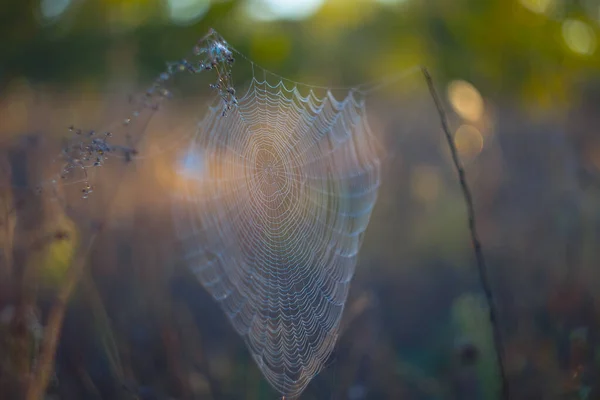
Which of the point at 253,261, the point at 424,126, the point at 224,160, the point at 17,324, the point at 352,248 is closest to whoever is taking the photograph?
the point at 17,324

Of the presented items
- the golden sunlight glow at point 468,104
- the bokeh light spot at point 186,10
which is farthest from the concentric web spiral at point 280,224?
the bokeh light spot at point 186,10

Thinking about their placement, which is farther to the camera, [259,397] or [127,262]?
[127,262]

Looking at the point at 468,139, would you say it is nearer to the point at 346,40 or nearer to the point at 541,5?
the point at 541,5

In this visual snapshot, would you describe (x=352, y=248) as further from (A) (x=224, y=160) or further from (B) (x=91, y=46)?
(B) (x=91, y=46)

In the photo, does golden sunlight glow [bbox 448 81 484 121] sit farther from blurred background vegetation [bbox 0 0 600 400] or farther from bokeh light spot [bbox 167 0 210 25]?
bokeh light spot [bbox 167 0 210 25]

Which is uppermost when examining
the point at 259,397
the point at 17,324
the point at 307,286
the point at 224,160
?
the point at 224,160

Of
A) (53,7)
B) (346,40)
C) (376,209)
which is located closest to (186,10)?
(53,7)

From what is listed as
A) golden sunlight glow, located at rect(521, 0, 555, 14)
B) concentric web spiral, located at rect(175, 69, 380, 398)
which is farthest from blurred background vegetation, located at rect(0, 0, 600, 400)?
concentric web spiral, located at rect(175, 69, 380, 398)

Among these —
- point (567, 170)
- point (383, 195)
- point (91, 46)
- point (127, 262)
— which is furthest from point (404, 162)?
point (91, 46)
